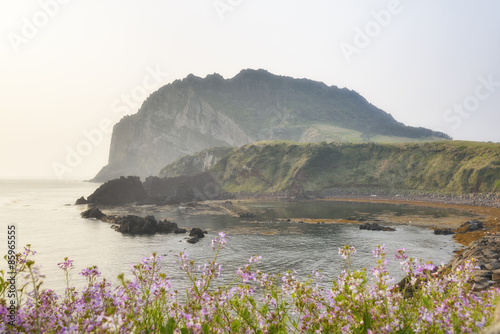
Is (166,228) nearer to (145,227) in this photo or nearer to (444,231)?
(145,227)

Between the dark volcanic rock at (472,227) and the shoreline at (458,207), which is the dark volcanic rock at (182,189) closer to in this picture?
the shoreline at (458,207)

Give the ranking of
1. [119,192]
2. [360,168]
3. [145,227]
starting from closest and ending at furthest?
[145,227]
[119,192]
[360,168]

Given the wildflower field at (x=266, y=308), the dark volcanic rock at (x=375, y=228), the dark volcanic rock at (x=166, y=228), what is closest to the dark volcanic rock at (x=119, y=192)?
the dark volcanic rock at (x=166, y=228)

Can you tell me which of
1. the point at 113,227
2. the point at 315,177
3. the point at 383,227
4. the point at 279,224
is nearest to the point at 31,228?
the point at 113,227

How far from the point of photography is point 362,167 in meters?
146

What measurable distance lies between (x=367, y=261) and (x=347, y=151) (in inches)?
5225

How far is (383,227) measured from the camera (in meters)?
55.0

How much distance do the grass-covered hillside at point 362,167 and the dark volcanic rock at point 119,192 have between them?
48.6 metres

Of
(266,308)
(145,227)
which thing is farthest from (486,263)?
(145,227)

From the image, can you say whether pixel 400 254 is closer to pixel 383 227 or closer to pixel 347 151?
pixel 383 227

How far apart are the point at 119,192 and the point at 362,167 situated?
103m

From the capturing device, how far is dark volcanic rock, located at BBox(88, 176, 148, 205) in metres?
114

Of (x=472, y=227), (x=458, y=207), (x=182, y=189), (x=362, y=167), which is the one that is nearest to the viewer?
(x=472, y=227)

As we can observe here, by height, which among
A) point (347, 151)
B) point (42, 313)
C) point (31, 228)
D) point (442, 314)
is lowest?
point (31, 228)
